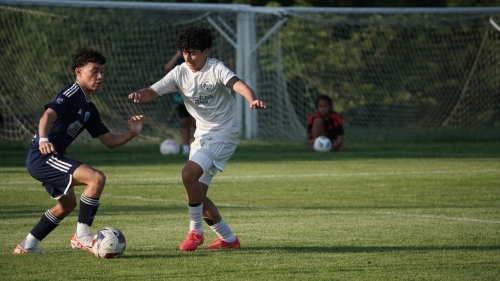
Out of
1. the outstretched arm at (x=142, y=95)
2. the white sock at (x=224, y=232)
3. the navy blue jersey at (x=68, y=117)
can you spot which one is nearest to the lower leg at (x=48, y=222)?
the navy blue jersey at (x=68, y=117)

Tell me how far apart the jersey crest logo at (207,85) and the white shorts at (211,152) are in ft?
1.36

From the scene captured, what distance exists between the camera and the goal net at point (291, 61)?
733 inches

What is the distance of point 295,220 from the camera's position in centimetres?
820

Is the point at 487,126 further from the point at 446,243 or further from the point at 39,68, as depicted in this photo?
the point at 446,243

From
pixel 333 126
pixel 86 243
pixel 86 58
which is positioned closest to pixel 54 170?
pixel 86 243

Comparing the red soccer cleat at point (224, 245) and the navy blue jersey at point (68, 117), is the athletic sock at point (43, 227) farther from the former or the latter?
the red soccer cleat at point (224, 245)

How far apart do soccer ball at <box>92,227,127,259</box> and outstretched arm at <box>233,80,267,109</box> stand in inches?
57.7

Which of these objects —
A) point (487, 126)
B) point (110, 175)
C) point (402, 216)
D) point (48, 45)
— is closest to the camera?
point (402, 216)

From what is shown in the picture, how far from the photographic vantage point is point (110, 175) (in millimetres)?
12719

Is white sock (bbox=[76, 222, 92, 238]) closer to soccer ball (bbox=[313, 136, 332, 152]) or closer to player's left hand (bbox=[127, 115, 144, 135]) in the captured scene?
player's left hand (bbox=[127, 115, 144, 135])

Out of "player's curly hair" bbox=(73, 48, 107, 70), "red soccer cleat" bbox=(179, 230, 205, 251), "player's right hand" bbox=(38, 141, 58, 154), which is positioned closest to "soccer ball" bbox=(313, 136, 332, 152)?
"red soccer cleat" bbox=(179, 230, 205, 251)

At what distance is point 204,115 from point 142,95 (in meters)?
0.57

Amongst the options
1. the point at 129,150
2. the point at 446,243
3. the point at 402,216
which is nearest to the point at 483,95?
the point at 129,150

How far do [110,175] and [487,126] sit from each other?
39.4ft
